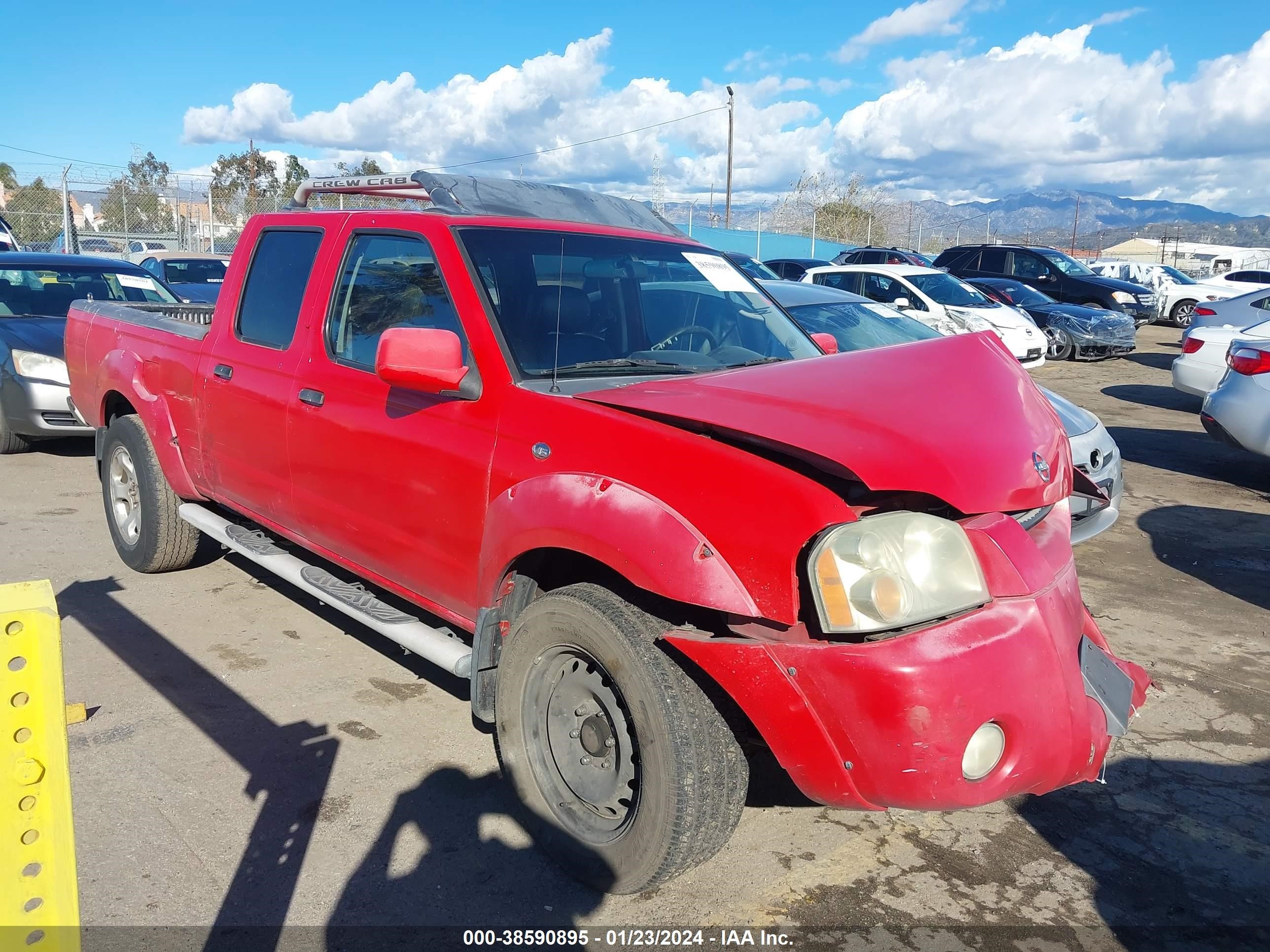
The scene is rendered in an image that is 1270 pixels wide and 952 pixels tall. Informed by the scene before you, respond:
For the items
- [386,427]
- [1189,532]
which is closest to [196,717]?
[386,427]

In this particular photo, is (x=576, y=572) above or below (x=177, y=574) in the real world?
above

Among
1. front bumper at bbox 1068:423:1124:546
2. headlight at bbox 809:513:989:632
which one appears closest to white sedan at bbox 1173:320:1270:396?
front bumper at bbox 1068:423:1124:546

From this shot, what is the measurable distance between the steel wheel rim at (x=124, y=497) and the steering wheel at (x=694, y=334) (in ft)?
11.6

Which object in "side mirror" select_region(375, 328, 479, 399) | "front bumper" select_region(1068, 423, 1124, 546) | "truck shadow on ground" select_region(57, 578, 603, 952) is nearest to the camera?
"truck shadow on ground" select_region(57, 578, 603, 952)

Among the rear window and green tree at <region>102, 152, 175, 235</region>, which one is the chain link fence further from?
the rear window

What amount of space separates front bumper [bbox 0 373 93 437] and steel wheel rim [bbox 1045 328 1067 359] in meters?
15.1

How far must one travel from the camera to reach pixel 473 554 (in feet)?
10.7

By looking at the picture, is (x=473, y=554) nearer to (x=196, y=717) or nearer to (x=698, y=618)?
(x=698, y=618)

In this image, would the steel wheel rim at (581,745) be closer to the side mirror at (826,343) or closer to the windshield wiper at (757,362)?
the windshield wiper at (757,362)

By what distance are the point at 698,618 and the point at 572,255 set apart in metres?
1.64

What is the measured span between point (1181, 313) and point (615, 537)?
2639 cm

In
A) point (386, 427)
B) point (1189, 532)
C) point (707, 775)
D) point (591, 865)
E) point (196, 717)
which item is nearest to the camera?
point (707, 775)

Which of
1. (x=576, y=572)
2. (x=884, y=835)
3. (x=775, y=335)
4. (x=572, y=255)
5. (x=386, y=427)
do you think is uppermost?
(x=572, y=255)

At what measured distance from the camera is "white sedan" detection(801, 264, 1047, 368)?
14453 millimetres
